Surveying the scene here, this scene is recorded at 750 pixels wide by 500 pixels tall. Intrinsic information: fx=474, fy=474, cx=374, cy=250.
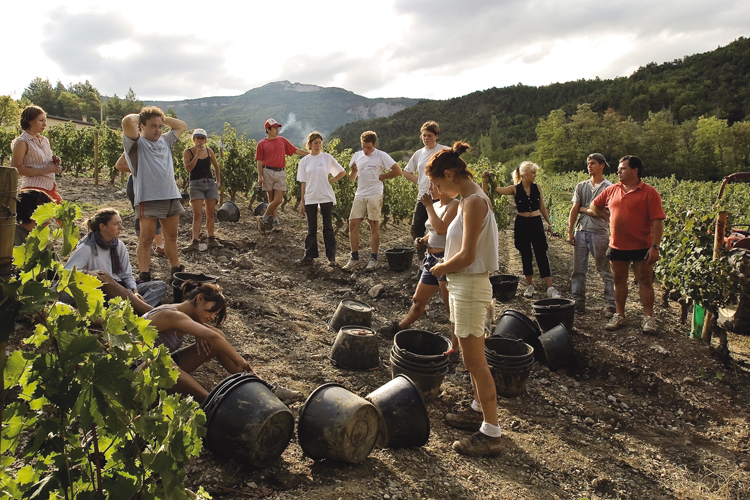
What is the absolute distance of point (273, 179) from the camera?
27.5ft

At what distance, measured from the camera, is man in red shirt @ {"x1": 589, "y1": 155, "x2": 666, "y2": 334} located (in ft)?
16.3

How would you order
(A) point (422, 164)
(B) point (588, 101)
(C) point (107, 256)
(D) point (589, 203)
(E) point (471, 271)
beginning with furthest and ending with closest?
(B) point (588, 101), (A) point (422, 164), (D) point (589, 203), (C) point (107, 256), (E) point (471, 271)

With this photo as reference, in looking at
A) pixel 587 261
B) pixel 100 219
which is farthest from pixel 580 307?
pixel 100 219

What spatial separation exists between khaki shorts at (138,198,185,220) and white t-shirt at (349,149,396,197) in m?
2.81

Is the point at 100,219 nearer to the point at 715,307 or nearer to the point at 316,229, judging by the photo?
the point at 316,229

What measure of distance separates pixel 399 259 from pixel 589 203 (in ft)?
9.06

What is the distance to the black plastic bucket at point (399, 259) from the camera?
7224mm

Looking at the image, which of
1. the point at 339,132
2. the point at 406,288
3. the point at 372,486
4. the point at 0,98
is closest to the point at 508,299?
the point at 406,288

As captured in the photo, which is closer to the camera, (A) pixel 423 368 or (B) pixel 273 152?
(A) pixel 423 368

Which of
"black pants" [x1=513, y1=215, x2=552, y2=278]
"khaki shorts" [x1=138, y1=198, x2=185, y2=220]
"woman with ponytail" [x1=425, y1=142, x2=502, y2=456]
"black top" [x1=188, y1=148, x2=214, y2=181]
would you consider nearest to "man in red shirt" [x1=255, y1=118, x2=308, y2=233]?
"black top" [x1=188, y1=148, x2=214, y2=181]

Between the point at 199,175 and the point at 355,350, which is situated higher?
the point at 199,175

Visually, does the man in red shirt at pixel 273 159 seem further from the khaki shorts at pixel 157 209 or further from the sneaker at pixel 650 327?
the sneaker at pixel 650 327

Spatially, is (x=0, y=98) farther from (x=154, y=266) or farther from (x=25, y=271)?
(x=25, y=271)

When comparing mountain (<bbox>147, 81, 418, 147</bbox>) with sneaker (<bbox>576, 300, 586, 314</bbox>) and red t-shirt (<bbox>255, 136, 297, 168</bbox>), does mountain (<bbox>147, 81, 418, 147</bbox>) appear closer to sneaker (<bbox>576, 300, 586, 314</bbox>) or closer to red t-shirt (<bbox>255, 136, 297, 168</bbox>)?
red t-shirt (<bbox>255, 136, 297, 168</bbox>)
